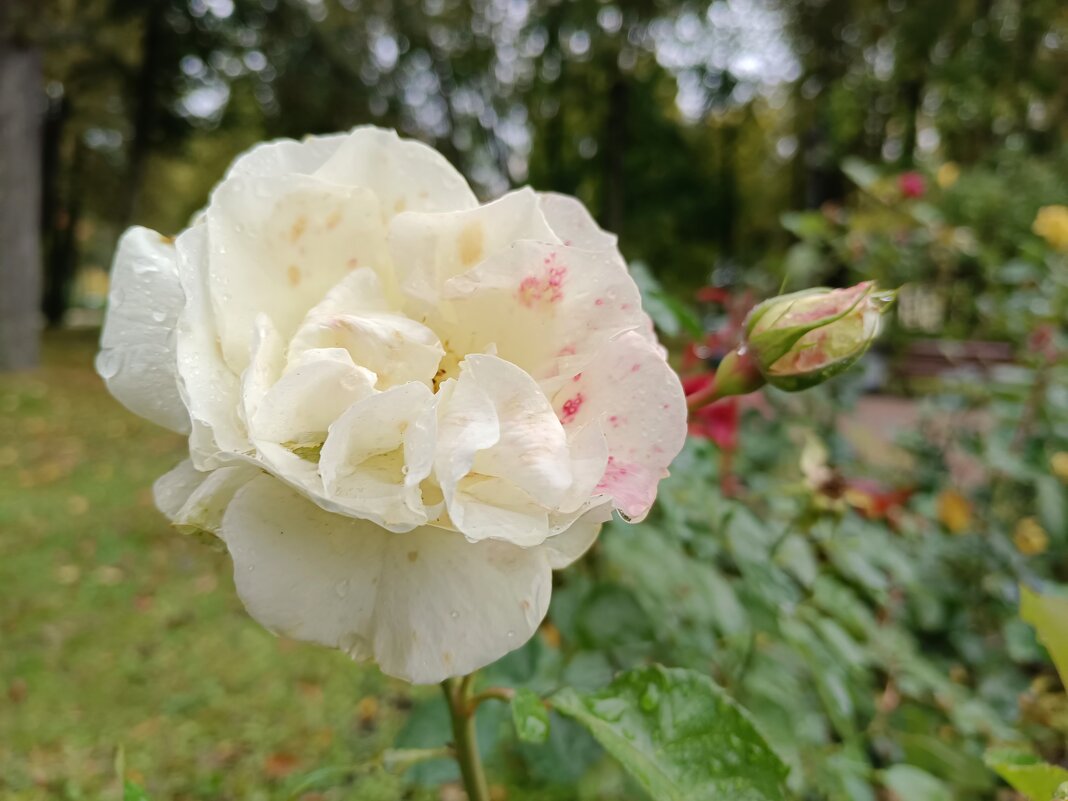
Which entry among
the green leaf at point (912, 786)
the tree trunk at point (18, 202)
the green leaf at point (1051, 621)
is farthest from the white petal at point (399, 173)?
the tree trunk at point (18, 202)

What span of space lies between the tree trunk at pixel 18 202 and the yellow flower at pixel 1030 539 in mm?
6850

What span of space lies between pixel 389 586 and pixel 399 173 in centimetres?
24

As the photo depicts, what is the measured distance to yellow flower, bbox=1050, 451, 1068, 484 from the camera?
5.14ft

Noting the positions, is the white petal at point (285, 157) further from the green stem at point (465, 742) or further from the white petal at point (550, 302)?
the green stem at point (465, 742)

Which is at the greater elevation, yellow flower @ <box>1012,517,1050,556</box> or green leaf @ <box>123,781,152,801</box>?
green leaf @ <box>123,781,152,801</box>

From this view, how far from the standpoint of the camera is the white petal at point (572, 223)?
44 cm

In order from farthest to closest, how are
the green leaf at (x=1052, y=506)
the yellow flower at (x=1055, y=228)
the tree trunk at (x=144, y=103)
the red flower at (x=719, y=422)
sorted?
the tree trunk at (x=144, y=103)
the yellow flower at (x=1055, y=228)
the green leaf at (x=1052, y=506)
the red flower at (x=719, y=422)

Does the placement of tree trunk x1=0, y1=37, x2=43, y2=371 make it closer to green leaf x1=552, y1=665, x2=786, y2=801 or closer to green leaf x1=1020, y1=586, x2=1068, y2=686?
green leaf x1=552, y1=665, x2=786, y2=801

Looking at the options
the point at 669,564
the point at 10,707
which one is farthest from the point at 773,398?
the point at 10,707

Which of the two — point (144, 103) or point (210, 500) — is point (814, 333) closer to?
point (210, 500)

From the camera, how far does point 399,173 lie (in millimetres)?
439

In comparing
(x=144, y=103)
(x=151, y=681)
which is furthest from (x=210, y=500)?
(x=144, y=103)

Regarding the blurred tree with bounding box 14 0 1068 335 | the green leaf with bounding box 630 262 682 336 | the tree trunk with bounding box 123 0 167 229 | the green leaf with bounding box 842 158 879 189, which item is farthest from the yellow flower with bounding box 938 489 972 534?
the tree trunk with bounding box 123 0 167 229

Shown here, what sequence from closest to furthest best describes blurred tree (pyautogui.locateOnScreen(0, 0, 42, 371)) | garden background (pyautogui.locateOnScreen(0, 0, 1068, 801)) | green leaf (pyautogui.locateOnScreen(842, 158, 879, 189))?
garden background (pyautogui.locateOnScreen(0, 0, 1068, 801))
green leaf (pyautogui.locateOnScreen(842, 158, 879, 189))
blurred tree (pyautogui.locateOnScreen(0, 0, 42, 371))
